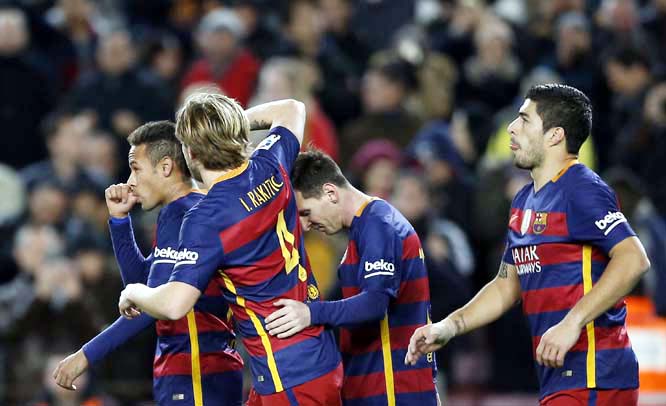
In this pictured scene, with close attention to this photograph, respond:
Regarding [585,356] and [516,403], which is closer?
[585,356]

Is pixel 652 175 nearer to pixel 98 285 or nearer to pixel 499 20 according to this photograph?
pixel 499 20

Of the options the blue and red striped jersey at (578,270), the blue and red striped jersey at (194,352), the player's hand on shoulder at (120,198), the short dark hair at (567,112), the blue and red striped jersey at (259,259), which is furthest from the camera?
the player's hand on shoulder at (120,198)

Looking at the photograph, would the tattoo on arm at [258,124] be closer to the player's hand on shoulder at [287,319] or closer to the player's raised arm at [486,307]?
the player's hand on shoulder at [287,319]

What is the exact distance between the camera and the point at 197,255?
5.88 metres

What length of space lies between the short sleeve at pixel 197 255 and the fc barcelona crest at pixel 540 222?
4.81 ft

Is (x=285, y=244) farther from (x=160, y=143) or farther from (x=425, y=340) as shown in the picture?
(x=160, y=143)

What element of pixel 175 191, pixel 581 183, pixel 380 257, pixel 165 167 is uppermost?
Result: pixel 165 167

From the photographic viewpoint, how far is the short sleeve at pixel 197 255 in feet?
19.2

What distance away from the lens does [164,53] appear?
1408cm

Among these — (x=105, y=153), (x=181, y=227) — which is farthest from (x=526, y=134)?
(x=105, y=153)

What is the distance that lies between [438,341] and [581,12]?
8.67m

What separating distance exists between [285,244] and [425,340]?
0.78 metres

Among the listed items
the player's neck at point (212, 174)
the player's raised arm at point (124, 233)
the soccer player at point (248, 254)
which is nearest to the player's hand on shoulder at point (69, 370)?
the soccer player at point (248, 254)

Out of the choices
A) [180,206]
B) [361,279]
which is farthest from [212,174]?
[361,279]
